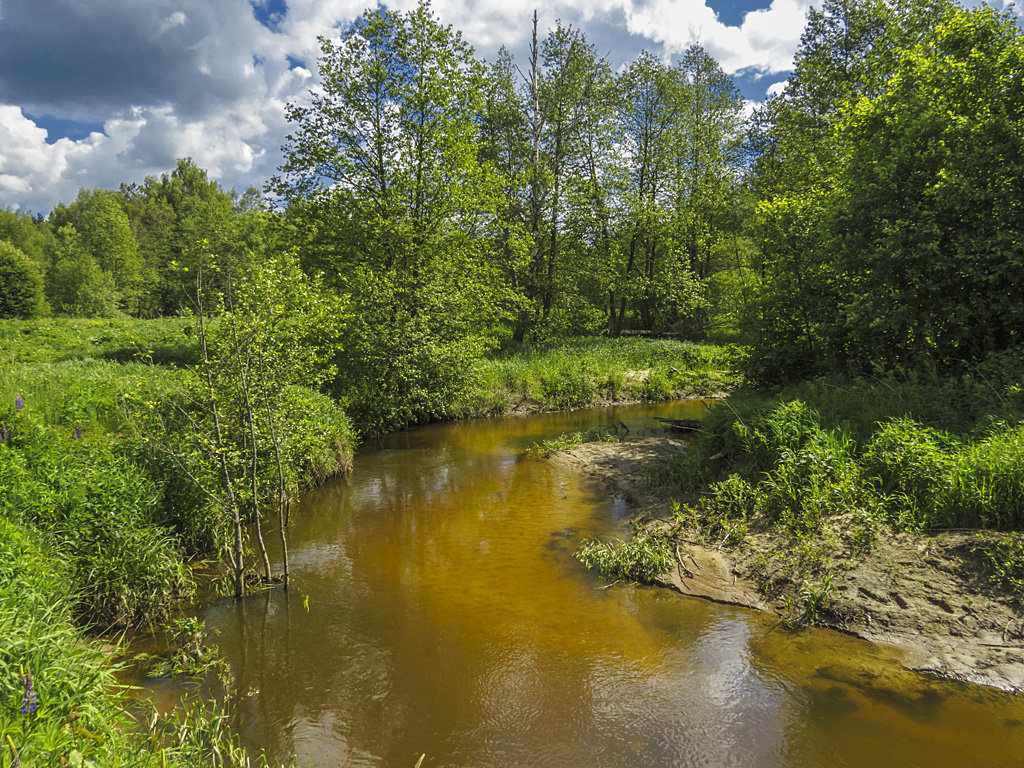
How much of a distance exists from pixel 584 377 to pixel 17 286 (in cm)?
4975

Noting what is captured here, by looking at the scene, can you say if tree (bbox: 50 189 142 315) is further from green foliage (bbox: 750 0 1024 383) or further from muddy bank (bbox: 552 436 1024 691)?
muddy bank (bbox: 552 436 1024 691)

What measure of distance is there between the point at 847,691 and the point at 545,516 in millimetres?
5684

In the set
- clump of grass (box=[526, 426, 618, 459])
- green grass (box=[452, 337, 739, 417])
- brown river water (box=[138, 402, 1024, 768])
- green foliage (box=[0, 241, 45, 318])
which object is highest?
green foliage (box=[0, 241, 45, 318])

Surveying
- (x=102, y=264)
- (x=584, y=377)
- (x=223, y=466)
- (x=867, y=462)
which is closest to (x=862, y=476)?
(x=867, y=462)

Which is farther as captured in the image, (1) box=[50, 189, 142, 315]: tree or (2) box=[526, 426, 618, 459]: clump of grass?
(1) box=[50, 189, 142, 315]: tree

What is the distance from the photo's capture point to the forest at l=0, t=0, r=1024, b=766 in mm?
5992

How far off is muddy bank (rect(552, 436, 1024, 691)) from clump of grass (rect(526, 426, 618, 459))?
20.5 ft

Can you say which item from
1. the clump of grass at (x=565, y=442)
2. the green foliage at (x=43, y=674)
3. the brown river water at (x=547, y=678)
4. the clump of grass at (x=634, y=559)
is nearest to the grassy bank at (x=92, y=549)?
the green foliage at (x=43, y=674)

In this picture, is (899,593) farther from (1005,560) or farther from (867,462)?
(867,462)

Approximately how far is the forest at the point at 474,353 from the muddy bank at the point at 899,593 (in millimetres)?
278

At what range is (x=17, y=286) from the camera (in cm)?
4300

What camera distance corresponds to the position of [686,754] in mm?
4402

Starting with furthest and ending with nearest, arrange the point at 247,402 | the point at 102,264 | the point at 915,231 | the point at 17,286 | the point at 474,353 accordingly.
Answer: the point at 102,264 < the point at 17,286 < the point at 474,353 < the point at 915,231 < the point at 247,402

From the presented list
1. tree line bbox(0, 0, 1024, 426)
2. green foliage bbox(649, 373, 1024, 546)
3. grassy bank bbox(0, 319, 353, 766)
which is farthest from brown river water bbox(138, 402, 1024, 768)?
tree line bbox(0, 0, 1024, 426)
